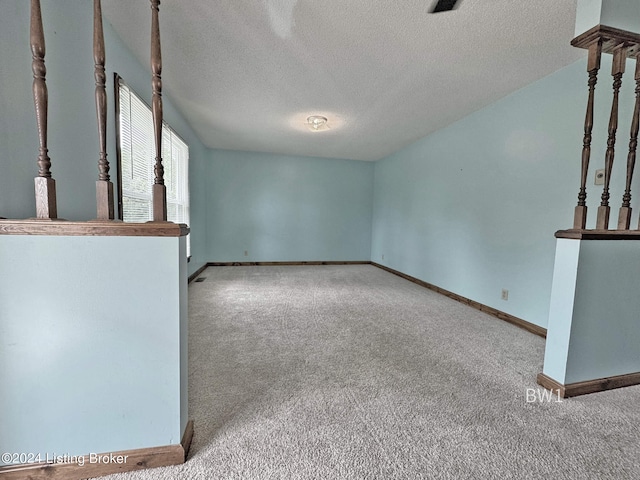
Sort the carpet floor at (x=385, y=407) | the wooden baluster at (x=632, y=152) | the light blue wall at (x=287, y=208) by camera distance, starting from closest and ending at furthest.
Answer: the carpet floor at (x=385, y=407), the wooden baluster at (x=632, y=152), the light blue wall at (x=287, y=208)

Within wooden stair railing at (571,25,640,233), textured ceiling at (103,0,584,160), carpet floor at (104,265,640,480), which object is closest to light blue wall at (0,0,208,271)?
textured ceiling at (103,0,584,160)

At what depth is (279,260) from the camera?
566 cm

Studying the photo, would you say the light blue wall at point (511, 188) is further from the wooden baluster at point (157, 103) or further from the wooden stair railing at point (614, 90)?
the wooden baluster at point (157, 103)

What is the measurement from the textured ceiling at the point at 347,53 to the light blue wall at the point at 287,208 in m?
1.95

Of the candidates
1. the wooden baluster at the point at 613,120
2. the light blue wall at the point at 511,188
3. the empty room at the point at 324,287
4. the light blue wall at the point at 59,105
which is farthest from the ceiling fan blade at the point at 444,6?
the light blue wall at the point at 59,105

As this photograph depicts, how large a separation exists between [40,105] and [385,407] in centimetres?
189

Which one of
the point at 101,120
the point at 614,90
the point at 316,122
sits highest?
the point at 316,122

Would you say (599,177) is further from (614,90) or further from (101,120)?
(101,120)

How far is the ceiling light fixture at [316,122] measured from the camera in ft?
11.1

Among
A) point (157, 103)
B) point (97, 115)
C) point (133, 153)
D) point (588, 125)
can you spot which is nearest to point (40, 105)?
point (97, 115)

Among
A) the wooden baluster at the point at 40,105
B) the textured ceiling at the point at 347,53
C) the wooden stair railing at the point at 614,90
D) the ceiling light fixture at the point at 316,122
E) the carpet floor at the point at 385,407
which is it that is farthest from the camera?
the ceiling light fixture at the point at 316,122

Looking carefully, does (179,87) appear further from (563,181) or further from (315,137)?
(563,181)

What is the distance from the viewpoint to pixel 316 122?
3445 mm

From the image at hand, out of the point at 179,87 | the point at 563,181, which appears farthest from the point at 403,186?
the point at 179,87
